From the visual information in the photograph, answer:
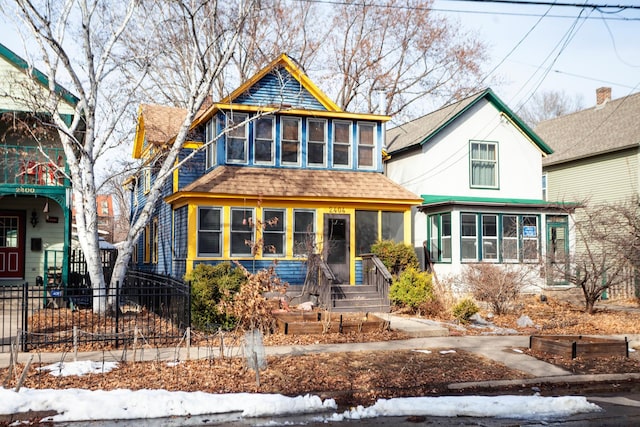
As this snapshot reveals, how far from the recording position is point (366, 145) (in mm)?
21141

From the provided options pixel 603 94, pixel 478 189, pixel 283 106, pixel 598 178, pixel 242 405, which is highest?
pixel 603 94

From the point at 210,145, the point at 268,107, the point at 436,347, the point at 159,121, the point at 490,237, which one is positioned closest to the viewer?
the point at 436,347

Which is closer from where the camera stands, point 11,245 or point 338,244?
point 338,244

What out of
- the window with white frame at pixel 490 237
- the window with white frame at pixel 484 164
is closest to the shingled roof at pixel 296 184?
the window with white frame at pixel 490 237

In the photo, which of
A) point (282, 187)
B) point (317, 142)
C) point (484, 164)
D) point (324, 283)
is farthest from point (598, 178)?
point (324, 283)

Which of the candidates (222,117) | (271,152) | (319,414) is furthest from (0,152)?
(319,414)

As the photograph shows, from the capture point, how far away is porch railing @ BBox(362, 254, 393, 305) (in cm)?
1739

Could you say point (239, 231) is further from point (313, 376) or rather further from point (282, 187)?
point (313, 376)

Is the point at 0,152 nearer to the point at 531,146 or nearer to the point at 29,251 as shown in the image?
the point at 29,251

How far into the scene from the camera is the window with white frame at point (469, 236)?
69.9ft

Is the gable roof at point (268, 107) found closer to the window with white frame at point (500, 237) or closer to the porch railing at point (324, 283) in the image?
the porch railing at point (324, 283)

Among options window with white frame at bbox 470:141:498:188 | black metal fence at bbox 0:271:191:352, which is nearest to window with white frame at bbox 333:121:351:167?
window with white frame at bbox 470:141:498:188

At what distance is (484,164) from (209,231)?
11.7m

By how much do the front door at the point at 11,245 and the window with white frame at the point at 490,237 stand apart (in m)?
16.0
